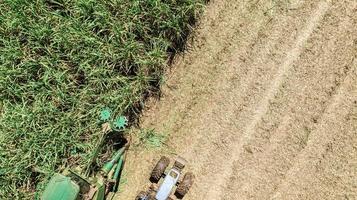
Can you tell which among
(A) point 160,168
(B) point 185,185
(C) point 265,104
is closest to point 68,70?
(A) point 160,168

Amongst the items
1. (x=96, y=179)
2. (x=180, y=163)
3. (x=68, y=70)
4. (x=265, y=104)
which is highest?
(x=68, y=70)

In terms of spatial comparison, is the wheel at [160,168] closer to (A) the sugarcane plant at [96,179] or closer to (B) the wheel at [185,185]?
(B) the wheel at [185,185]

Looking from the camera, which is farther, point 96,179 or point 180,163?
point 180,163

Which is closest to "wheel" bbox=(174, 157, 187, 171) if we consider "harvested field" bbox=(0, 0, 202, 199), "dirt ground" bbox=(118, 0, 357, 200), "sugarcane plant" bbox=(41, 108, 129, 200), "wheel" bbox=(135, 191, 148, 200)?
"dirt ground" bbox=(118, 0, 357, 200)

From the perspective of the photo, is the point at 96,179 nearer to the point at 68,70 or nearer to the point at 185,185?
the point at 185,185

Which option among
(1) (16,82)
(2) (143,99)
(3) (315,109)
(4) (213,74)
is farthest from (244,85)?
(1) (16,82)

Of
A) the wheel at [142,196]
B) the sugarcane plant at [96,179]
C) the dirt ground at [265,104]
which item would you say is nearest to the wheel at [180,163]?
the dirt ground at [265,104]

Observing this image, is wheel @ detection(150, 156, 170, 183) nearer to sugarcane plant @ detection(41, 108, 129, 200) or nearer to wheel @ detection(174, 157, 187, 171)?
wheel @ detection(174, 157, 187, 171)
